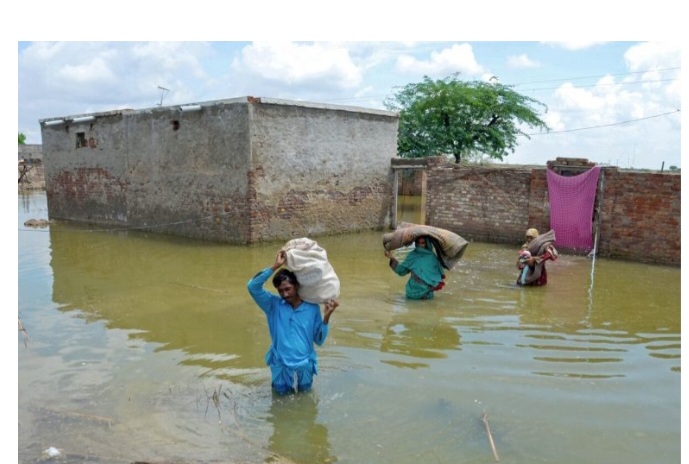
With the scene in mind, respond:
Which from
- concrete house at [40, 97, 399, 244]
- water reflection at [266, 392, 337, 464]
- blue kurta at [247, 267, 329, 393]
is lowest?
water reflection at [266, 392, 337, 464]

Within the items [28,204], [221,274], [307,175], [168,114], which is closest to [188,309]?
[221,274]

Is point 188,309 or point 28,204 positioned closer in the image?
point 188,309

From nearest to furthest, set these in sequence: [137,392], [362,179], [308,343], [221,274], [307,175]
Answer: [308,343]
[137,392]
[221,274]
[307,175]
[362,179]

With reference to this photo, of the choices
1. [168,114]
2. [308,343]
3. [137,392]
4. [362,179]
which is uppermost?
[168,114]

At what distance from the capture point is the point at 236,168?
13.0m

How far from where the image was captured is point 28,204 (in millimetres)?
24438

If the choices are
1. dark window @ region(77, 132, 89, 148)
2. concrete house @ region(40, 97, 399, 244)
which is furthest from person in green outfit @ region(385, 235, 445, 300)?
dark window @ region(77, 132, 89, 148)

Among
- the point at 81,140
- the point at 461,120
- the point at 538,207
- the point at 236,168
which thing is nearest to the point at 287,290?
the point at 236,168

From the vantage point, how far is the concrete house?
13.0 metres

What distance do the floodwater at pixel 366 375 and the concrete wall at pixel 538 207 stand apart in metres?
2.01

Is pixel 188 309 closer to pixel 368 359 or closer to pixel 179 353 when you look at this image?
pixel 179 353

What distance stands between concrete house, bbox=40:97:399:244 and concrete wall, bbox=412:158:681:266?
1.98 meters

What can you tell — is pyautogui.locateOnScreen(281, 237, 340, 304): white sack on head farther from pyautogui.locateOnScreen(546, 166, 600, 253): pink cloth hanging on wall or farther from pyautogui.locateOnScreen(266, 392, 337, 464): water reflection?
pyautogui.locateOnScreen(546, 166, 600, 253): pink cloth hanging on wall

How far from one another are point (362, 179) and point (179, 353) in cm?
1033
